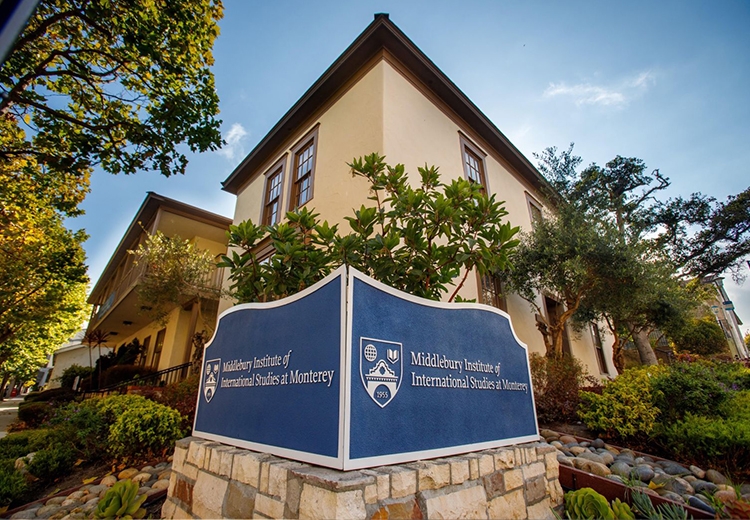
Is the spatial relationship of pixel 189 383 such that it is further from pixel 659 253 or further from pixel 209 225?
pixel 659 253

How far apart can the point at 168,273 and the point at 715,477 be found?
12.7 meters

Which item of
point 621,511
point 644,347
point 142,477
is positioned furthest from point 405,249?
point 644,347

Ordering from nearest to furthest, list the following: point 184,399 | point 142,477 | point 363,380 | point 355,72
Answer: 1. point 363,380
2. point 142,477
3. point 184,399
4. point 355,72

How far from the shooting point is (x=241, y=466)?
2.72 metres

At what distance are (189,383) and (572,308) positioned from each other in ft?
31.3

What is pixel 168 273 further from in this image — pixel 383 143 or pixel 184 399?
pixel 383 143

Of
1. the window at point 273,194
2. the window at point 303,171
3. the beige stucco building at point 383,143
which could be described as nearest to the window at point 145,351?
the beige stucco building at point 383,143

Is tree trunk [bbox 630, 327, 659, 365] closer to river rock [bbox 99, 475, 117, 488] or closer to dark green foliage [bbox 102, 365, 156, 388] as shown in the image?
river rock [bbox 99, 475, 117, 488]

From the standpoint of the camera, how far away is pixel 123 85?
282 inches

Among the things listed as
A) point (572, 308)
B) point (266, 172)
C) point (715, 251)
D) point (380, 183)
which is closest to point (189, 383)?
point (380, 183)

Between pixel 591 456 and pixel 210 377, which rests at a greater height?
pixel 210 377

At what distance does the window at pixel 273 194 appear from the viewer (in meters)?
10.9

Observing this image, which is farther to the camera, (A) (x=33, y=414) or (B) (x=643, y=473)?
(A) (x=33, y=414)

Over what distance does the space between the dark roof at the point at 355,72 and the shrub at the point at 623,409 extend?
7.69 meters
